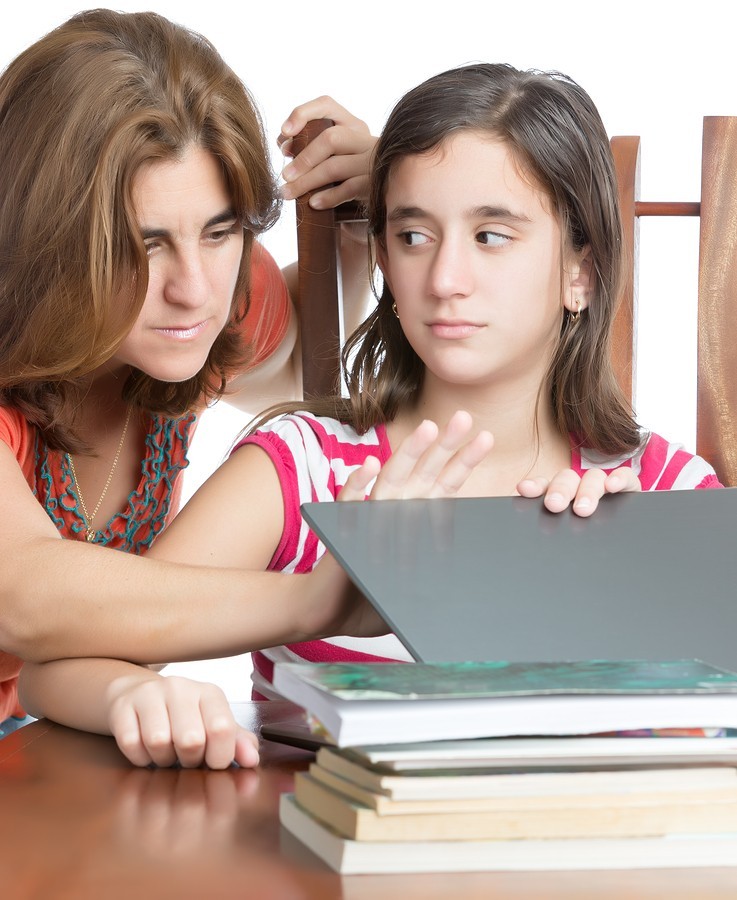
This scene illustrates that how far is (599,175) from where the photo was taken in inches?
50.9

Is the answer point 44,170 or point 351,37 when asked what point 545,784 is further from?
point 351,37

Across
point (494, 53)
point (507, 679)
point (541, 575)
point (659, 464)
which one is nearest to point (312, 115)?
point (659, 464)

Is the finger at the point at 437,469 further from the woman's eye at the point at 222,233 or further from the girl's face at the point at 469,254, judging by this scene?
the woman's eye at the point at 222,233

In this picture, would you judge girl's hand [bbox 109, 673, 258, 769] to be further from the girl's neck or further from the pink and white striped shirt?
the girl's neck

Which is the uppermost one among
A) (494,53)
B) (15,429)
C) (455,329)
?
(494,53)

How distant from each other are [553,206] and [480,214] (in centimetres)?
11

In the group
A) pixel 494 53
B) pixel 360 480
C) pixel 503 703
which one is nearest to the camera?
pixel 503 703

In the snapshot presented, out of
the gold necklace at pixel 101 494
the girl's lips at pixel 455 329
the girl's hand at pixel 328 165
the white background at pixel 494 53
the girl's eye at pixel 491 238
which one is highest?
the white background at pixel 494 53

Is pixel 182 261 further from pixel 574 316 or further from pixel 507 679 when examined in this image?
pixel 507 679

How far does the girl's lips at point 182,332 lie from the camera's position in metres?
1.19

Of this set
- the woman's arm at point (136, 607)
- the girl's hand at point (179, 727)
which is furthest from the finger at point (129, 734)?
the woman's arm at point (136, 607)

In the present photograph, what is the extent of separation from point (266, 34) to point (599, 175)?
1538mm

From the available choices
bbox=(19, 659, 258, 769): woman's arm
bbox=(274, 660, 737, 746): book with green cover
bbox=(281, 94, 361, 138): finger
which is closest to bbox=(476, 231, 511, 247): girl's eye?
bbox=(281, 94, 361, 138): finger

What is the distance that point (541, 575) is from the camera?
727 millimetres
